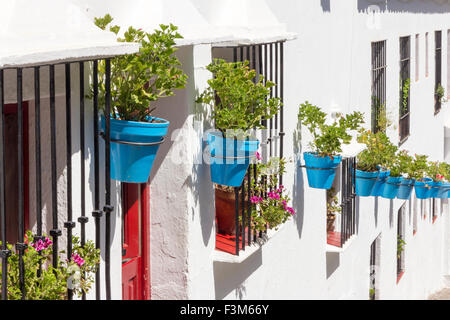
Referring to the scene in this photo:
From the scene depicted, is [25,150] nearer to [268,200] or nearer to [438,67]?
[268,200]

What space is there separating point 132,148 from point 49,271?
0.81m

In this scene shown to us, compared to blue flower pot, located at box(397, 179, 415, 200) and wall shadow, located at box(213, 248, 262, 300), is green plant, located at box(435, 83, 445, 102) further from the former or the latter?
wall shadow, located at box(213, 248, 262, 300)

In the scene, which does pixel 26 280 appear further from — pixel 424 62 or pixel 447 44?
pixel 447 44

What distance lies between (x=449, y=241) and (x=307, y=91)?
1191 centimetres

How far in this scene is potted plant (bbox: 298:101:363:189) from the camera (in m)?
7.08

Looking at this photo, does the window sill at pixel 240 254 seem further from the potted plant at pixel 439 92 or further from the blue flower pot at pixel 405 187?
the potted plant at pixel 439 92

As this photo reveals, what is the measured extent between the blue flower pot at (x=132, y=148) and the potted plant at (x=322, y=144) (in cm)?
318

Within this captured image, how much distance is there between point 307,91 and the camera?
25.0 feet

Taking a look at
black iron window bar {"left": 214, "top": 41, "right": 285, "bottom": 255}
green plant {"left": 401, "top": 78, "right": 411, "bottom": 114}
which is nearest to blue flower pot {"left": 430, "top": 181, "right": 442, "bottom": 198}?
green plant {"left": 401, "top": 78, "right": 411, "bottom": 114}

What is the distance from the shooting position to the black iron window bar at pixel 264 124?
579 cm
